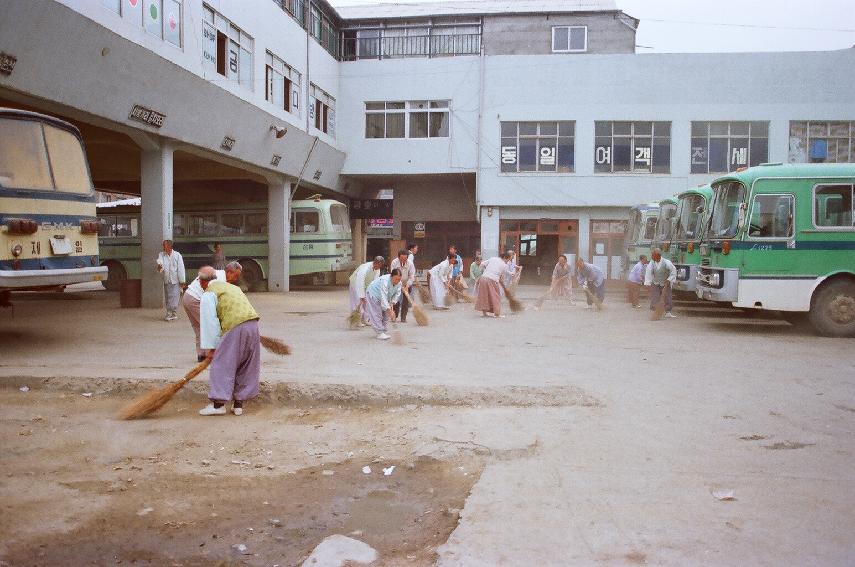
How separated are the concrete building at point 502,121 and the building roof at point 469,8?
0.30 ft

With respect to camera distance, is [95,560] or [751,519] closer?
[95,560]

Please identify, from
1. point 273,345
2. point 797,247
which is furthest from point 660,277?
point 273,345

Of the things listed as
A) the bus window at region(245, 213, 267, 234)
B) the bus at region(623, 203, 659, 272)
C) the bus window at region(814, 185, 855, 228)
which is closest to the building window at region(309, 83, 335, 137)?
the bus window at region(245, 213, 267, 234)

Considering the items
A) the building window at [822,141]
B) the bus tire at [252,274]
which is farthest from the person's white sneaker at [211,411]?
the building window at [822,141]

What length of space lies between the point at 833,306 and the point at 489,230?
16137mm

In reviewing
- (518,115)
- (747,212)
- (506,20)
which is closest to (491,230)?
(518,115)

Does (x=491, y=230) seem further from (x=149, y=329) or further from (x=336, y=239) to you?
(x=149, y=329)

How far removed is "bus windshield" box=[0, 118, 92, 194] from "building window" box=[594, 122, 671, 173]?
65.8 ft

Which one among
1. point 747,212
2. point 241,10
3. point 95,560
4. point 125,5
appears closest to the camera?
point 95,560

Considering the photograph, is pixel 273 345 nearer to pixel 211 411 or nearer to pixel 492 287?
pixel 211 411

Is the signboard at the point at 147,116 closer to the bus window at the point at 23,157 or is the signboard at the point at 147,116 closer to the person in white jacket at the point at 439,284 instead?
the bus window at the point at 23,157

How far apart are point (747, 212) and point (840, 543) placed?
30.2ft

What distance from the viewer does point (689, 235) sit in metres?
14.6

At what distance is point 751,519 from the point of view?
3.77 meters
